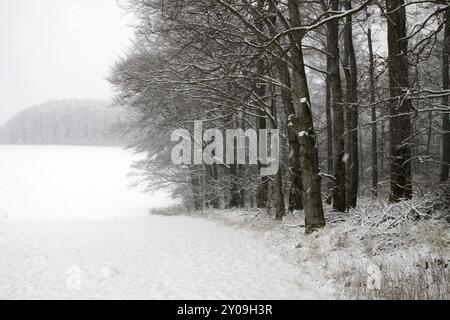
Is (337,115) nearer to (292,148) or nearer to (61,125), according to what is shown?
(292,148)

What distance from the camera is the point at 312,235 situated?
348 inches

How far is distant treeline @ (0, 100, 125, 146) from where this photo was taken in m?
102

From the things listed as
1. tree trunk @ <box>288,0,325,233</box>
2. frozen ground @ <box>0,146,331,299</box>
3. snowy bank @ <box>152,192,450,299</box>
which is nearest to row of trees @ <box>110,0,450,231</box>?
tree trunk @ <box>288,0,325,233</box>

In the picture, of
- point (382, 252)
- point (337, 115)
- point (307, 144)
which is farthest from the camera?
point (337, 115)

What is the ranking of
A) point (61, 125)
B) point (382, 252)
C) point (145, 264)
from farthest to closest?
1. point (61, 125)
2. point (145, 264)
3. point (382, 252)


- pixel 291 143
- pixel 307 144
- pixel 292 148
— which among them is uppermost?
pixel 291 143

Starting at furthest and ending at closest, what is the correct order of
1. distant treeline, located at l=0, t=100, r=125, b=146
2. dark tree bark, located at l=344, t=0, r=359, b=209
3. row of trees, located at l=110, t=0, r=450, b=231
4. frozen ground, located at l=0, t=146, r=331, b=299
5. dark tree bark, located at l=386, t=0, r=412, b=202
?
1. distant treeline, located at l=0, t=100, r=125, b=146
2. dark tree bark, located at l=344, t=0, r=359, b=209
3. dark tree bark, located at l=386, t=0, r=412, b=202
4. row of trees, located at l=110, t=0, r=450, b=231
5. frozen ground, located at l=0, t=146, r=331, b=299

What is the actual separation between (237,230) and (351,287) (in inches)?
308

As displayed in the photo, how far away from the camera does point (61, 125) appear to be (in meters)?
106

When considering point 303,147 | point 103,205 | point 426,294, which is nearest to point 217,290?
point 426,294

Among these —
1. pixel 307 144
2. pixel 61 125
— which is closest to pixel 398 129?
pixel 307 144

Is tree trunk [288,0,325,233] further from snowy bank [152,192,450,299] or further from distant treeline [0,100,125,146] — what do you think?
distant treeline [0,100,125,146]

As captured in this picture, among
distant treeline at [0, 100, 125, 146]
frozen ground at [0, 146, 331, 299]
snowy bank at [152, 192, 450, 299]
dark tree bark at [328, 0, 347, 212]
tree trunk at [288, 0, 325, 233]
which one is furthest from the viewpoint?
distant treeline at [0, 100, 125, 146]
